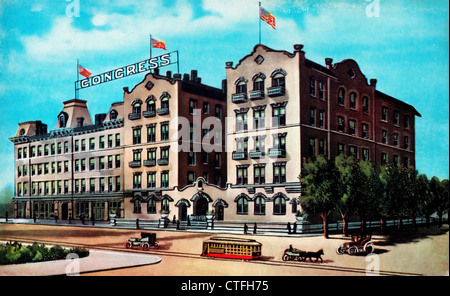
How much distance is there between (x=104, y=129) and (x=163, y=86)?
2.83 m

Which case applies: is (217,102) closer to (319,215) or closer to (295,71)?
(295,71)

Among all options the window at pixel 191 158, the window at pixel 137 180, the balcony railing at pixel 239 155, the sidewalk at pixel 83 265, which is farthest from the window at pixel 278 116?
the window at pixel 137 180

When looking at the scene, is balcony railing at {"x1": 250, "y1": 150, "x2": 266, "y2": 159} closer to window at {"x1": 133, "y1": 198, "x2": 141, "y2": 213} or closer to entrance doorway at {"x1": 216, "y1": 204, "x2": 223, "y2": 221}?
entrance doorway at {"x1": 216, "y1": 204, "x2": 223, "y2": 221}

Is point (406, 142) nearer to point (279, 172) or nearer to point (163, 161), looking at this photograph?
point (279, 172)

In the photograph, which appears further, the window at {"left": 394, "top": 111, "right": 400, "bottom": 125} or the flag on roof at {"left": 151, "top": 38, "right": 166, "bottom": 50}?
the flag on roof at {"left": 151, "top": 38, "right": 166, "bottom": 50}

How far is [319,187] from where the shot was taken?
16.4 m

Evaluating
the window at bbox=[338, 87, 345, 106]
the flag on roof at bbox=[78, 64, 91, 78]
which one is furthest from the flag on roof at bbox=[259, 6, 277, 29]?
the flag on roof at bbox=[78, 64, 91, 78]

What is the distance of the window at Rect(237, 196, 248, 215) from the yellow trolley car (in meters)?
1.12

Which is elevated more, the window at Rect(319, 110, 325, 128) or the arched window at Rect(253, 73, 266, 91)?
the arched window at Rect(253, 73, 266, 91)

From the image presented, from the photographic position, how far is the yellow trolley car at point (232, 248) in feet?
52.8

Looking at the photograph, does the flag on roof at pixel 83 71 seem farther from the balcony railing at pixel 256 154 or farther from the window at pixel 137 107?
the balcony railing at pixel 256 154

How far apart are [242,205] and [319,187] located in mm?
2764

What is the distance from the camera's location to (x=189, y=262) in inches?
661

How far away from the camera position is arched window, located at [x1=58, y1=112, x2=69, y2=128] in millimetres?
20203
